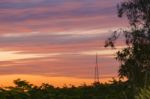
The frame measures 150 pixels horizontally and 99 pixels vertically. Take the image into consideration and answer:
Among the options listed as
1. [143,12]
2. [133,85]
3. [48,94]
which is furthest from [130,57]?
[48,94]

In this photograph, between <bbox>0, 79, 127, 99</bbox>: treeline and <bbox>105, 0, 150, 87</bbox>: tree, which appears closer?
<bbox>0, 79, 127, 99</bbox>: treeline

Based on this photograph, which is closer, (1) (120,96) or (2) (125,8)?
(1) (120,96)

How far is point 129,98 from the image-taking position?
1705cm

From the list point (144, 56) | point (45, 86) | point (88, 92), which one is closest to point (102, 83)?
point (88, 92)

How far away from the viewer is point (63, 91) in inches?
618

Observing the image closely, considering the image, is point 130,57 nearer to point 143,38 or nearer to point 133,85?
point 143,38

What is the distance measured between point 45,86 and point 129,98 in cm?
325

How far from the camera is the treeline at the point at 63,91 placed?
44.8ft

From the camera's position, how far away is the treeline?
538 inches

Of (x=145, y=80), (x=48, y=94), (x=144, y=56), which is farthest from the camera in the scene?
(x=144, y=56)

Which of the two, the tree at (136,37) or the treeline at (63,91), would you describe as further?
the tree at (136,37)

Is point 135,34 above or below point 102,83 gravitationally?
above

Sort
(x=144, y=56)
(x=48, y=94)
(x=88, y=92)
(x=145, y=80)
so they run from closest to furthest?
(x=48, y=94) < (x=88, y=92) < (x=145, y=80) < (x=144, y=56)

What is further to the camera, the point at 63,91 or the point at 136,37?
the point at 136,37
